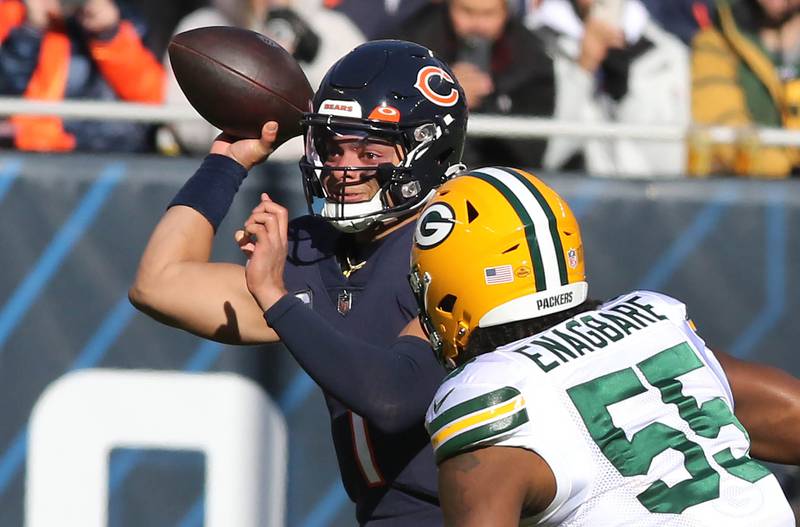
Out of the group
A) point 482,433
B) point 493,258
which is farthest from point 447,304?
point 482,433

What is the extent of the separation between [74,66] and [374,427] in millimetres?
2736

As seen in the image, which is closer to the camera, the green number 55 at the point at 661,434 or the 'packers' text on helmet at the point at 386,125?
the green number 55 at the point at 661,434

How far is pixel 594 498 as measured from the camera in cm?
206

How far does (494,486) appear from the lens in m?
1.95

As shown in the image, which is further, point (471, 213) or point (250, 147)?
point (250, 147)

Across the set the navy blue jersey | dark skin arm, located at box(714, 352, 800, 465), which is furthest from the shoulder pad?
the navy blue jersey

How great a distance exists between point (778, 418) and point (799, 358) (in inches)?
90.2

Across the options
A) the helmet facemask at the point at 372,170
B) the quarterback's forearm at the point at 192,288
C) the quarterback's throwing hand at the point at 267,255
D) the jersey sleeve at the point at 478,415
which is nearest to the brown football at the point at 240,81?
the quarterback's forearm at the point at 192,288

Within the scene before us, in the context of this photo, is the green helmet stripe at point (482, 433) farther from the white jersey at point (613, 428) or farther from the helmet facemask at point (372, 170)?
the helmet facemask at point (372, 170)

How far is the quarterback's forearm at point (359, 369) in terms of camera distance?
94.7 inches

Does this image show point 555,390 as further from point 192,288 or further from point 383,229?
point 192,288

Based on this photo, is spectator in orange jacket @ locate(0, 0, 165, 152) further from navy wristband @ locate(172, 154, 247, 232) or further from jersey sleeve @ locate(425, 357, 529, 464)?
jersey sleeve @ locate(425, 357, 529, 464)

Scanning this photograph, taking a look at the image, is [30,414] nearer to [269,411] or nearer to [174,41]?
[269,411]

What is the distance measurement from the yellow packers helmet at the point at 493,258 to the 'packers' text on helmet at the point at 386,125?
499 mm
